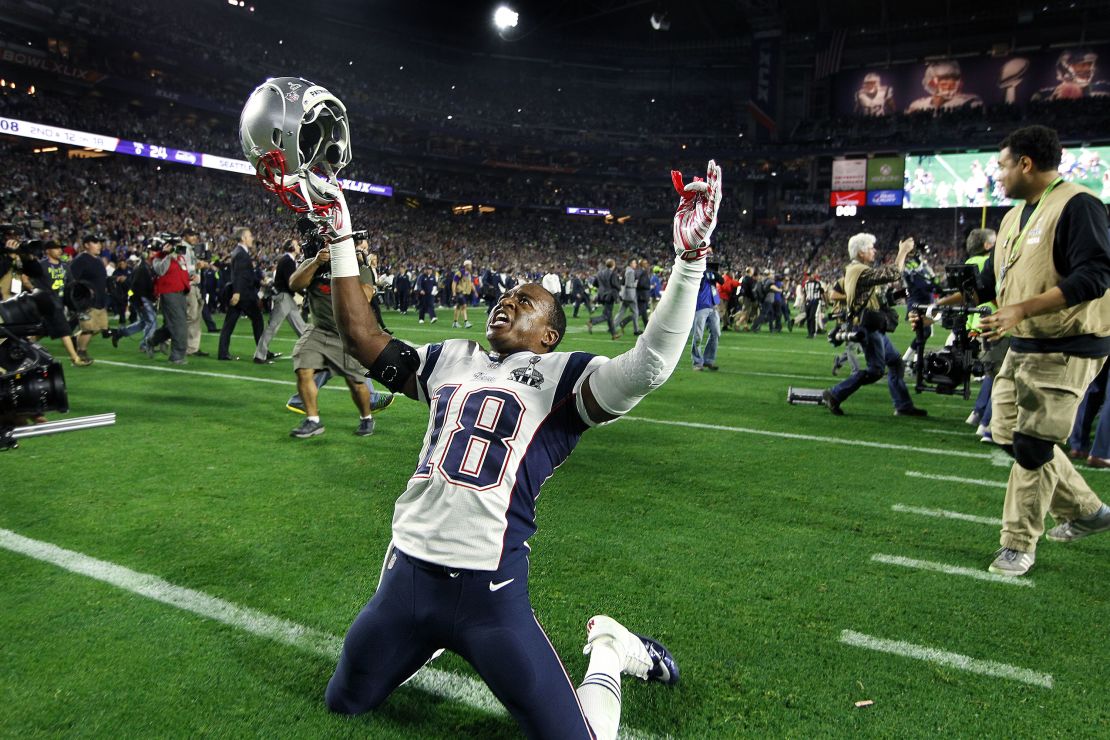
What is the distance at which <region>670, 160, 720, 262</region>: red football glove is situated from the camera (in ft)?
6.40

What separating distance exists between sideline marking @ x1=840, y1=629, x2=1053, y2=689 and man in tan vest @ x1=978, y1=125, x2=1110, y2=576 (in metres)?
1.09

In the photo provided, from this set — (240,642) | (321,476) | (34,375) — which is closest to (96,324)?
(321,476)

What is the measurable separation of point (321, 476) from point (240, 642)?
8.30ft

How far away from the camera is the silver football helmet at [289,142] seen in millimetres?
2494

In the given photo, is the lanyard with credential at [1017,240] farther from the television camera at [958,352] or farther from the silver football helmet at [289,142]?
the silver football helmet at [289,142]

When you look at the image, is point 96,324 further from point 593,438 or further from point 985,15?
point 985,15

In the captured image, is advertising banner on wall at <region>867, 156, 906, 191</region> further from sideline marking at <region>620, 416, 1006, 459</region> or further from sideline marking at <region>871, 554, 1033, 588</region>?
sideline marking at <region>871, 554, 1033, 588</region>

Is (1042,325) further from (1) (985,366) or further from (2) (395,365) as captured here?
(2) (395,365)

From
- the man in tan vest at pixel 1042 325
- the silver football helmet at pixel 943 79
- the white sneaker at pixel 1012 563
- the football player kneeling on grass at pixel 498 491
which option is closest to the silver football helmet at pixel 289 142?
the football player kneeling on grass at pixel 498 491

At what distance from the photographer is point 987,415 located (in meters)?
7.11

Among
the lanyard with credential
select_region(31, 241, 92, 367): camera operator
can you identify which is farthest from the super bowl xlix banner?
the lanyard with credential

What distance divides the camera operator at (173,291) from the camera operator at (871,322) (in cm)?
899

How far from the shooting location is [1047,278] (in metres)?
3.58

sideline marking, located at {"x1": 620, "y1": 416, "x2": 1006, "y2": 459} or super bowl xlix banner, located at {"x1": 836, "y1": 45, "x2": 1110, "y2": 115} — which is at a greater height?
super bowl xlix banner, located at {"x1": 836, "y1": 45, "x2": 1110, "y2": 115}
